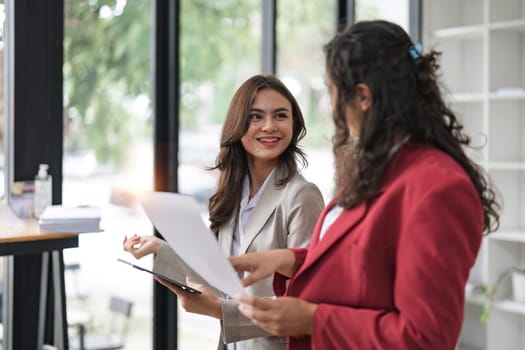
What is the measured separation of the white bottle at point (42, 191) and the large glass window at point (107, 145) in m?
0.21

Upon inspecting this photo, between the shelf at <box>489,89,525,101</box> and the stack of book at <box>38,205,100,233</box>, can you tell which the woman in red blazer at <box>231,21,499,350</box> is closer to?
the stack of book at <box>38,205,100,233</box>

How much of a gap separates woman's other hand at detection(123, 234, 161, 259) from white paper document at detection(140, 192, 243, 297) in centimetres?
46

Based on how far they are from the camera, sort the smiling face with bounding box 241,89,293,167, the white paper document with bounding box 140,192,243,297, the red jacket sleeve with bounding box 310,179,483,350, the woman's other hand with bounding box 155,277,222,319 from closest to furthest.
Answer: the red jacket sleeve with bounding box 310,179,483,350
the white paper document with bounding box 140,192,243,297
the woman's other hand with bounding box 155,277,222,319
the smiling face with bounding box 241,89,293,167

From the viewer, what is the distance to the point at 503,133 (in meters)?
3.79

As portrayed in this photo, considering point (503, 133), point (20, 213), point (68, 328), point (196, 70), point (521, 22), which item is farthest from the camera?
point (503, 133)

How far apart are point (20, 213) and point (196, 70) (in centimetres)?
112

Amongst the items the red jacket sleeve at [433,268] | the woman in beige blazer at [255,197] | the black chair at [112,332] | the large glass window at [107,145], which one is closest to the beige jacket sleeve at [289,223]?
the woman in beige blazer at [255,197]

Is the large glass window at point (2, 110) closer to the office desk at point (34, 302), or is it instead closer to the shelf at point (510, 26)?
the office desk at point (34, 302)

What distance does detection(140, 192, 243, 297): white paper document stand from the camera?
1130mm

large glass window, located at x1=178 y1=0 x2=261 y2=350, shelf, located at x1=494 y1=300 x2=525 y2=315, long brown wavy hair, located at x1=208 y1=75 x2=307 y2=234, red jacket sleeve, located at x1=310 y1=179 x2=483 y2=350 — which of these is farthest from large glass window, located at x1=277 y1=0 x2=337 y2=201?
red jacket sleeve, located at x1=310 y1=179 x2=483 y2=350

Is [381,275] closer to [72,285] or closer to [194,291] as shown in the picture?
[194,291]

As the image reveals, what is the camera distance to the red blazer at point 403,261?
3.34ft

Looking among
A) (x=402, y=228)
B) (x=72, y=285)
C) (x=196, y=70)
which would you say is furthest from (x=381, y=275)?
(x=196, y=70)

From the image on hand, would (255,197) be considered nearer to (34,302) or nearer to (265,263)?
(265,263)
